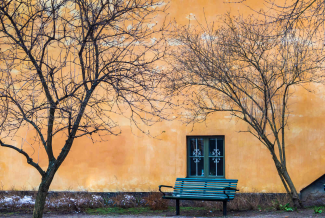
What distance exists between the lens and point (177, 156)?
11.2 m

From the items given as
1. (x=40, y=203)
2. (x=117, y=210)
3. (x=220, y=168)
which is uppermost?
(x=220, y=168)

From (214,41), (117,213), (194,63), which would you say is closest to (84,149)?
(117,213)

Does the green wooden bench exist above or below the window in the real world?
below

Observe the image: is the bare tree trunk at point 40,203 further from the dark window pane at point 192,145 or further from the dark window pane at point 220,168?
the dark window pane at point 220,168

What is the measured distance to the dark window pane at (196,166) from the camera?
11.2m

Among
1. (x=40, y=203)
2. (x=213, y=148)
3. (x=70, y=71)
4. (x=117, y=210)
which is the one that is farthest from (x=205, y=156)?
(x=70, y=71)

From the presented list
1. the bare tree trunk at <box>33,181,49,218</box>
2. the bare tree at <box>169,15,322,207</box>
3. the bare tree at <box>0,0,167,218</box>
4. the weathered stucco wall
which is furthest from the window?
the bare tree trunk at <box>33,181,49,218</box>

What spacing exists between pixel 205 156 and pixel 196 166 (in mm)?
406

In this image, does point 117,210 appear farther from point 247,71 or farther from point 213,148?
point 247,71

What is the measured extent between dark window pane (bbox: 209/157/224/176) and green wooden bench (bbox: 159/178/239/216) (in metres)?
1.53

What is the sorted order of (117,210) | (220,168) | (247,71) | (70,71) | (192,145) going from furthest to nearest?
(192,145), (220,168), (247,71), (117,210), (70,71)

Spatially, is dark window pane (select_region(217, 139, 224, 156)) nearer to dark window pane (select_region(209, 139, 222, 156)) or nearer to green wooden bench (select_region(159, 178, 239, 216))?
dark window pane (select_region(209, 139, 222, 156))

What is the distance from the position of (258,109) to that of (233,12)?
10.1ft

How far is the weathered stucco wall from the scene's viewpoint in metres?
10.7
